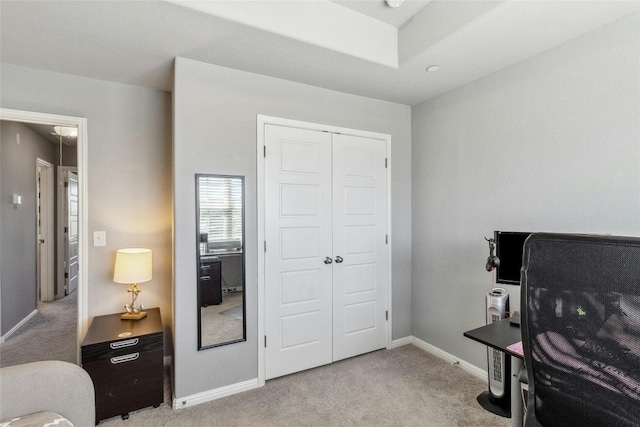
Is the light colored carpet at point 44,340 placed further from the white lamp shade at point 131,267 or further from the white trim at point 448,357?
the white trim at point 448,357

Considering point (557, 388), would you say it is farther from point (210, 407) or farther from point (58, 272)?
point (58, 272)

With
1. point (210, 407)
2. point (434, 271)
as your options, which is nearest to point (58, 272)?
point (210, 407)

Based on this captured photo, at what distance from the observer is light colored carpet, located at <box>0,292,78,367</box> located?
309 centimetres

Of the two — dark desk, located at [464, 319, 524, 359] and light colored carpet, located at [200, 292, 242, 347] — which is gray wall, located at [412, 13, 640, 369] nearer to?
dark desk, located at [464, 319, 524, 359]

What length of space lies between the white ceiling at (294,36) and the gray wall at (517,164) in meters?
0.19

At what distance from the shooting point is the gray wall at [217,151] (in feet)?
7.80

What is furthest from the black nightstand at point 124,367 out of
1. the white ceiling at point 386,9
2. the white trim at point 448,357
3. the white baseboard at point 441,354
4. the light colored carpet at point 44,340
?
the white ceiling at point 386,9

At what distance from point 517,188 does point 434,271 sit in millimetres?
1105

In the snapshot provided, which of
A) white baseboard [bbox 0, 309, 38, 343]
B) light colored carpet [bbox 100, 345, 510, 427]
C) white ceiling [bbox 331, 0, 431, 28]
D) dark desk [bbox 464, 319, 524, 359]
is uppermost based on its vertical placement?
white ceiling [bbox 331, 0, 431, 28]

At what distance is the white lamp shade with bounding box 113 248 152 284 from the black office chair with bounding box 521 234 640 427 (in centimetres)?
251

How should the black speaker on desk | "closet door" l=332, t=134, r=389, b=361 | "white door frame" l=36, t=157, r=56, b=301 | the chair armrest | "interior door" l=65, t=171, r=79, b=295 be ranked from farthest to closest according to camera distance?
"interior door" l=65, t=171, r=79, b=295, "white door frame" l=36, t=157, r=56, b=301, "closet door" l=332, t=134, r=389, b=361, the black speaker on desk, the chair armrest

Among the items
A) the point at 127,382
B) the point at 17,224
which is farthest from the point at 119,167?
the point at 17,224

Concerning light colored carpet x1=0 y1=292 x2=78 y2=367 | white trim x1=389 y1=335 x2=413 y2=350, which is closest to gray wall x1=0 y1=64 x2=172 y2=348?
light colored carpet x1=0 y1=292 x2=78 y2=367

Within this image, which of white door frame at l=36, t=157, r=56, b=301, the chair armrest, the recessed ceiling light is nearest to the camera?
the chair armrest
